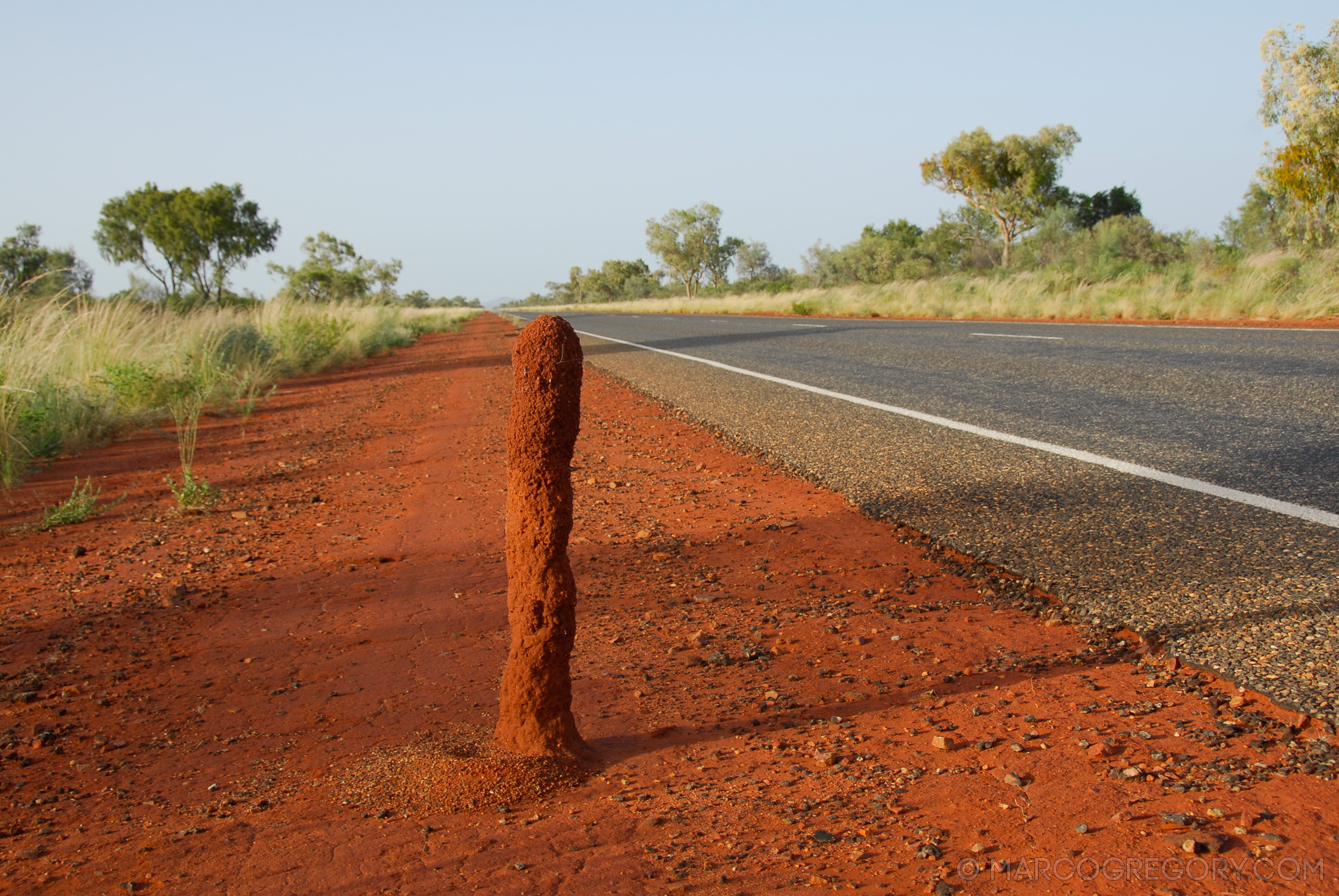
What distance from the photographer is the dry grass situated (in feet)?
53.3

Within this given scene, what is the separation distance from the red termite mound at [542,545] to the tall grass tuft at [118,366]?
5.10 metres

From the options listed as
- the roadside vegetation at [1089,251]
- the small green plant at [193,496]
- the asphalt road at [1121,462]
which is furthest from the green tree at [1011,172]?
the small green plant at [193,496]

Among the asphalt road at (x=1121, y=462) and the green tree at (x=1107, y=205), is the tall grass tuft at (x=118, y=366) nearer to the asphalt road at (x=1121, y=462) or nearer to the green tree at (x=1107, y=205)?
the asphalt road at (x=1121, y=462)

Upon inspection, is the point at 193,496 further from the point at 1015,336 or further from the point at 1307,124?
the point at 1307,124

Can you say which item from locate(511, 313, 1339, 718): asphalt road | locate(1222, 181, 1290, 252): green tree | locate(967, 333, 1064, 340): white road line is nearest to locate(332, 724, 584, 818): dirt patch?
locate(511, 313, 1339, 718): asphalt road

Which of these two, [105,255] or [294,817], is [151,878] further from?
[105,255]

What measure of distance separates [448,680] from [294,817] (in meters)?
0.79

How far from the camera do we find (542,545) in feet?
7.54

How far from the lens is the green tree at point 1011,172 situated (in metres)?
39.1

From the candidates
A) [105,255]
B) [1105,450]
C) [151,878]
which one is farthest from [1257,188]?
[105,255]

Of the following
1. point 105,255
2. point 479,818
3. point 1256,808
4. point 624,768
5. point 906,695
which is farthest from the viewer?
point 105,255

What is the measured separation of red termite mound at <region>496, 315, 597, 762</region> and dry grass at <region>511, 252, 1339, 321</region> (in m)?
16.7

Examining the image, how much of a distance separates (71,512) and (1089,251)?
33121mm

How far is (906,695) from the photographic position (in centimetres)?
260
